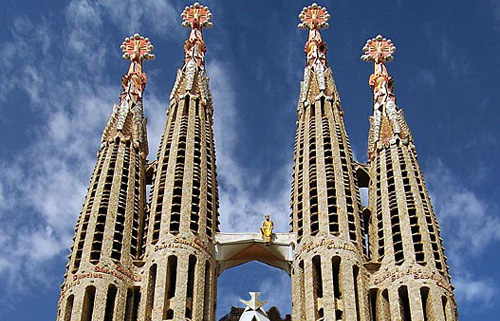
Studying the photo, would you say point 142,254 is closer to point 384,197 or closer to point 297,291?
point 297,291

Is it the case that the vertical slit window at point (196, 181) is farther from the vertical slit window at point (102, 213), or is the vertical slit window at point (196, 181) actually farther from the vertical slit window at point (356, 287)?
the vertical slit window at point (356, 287)

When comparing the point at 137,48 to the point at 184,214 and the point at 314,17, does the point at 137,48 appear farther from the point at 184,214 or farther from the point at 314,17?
the point at 184,214

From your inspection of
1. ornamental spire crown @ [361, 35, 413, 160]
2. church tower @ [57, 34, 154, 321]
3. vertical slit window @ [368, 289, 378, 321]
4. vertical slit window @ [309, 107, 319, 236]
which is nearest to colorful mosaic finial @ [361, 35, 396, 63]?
ornamental spire crown @ [361, 35, 413, 160]

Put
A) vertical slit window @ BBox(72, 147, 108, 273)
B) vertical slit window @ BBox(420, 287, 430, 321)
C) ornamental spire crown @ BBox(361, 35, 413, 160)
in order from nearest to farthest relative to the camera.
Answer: vertical slit window @ BBox(420, 287, 430, 321) < vertical slit window @ BBox(72, 147, 108, 273) < ornamental spire crown @ BBox(361, 35, 413, 160)

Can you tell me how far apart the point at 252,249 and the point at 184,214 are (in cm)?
392

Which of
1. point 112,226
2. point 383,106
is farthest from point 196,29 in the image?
point 112,226

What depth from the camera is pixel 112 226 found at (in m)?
48.1

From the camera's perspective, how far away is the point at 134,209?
50.3 meters

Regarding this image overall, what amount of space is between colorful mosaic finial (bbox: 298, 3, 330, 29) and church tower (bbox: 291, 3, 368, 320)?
4121 mm

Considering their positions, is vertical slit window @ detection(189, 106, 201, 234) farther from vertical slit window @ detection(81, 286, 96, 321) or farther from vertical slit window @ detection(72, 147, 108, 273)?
vertical slit window @ detection(81, 286, 96, 321)

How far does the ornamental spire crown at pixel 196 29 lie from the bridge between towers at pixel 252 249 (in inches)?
470

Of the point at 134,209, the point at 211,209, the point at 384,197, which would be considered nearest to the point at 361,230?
the point at 384,197

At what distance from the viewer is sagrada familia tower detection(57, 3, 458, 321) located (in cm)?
4547

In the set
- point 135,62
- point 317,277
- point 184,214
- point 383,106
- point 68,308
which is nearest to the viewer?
point 68,308
